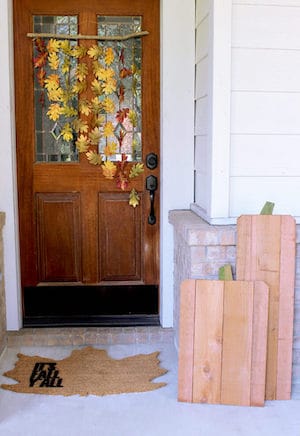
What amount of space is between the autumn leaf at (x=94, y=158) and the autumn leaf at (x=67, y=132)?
0.48 ft

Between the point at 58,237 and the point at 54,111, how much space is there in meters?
0.77

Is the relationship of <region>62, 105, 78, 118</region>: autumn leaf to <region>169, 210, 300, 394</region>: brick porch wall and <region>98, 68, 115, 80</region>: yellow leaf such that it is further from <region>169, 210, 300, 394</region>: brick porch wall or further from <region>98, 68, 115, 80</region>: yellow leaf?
<region>169, 210, 300, 394</region>: brick porch wall

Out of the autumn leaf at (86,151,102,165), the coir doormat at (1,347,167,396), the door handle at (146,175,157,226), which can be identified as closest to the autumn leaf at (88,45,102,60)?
the autumn leaf at (86,151,102,165)

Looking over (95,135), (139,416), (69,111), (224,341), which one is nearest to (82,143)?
(95,135)

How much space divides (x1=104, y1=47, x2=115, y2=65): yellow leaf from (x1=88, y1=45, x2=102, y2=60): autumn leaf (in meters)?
0.04

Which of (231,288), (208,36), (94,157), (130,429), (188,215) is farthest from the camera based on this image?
(94,157)

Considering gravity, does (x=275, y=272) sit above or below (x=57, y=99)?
below

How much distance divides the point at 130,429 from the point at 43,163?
1.68m

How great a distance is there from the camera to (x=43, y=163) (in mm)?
3289

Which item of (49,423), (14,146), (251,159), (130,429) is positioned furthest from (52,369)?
(251,159)

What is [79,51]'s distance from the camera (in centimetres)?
320

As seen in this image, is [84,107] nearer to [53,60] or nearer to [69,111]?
[69,111]

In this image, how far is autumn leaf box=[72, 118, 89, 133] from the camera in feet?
Result: 10.7

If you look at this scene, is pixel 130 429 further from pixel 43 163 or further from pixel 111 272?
pixel 43 163
